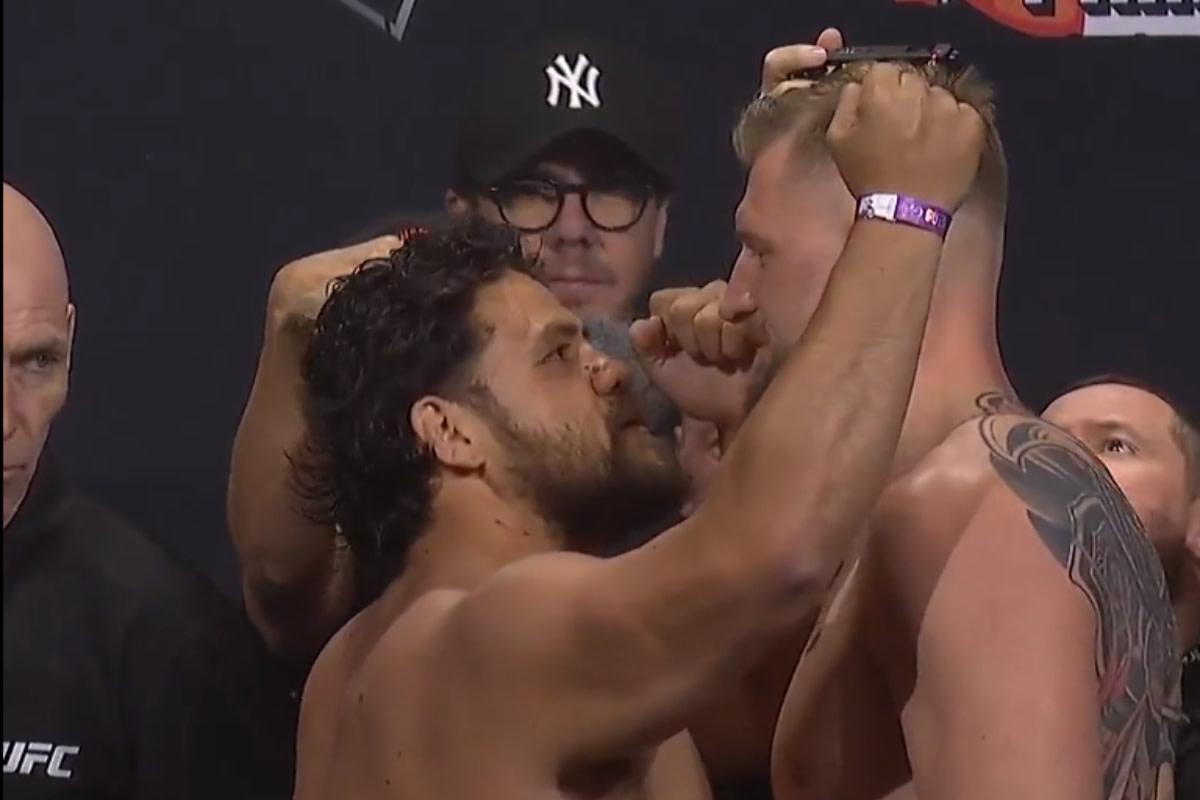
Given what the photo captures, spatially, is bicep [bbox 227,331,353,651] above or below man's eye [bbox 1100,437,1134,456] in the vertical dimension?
below

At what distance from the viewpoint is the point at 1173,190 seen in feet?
5.84

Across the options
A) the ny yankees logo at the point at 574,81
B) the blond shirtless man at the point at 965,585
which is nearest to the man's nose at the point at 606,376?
the blond shirtless man at the point at 965,585

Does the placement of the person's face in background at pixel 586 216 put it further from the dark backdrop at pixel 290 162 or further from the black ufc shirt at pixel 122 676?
the black ufc shirt at pixel 122 676

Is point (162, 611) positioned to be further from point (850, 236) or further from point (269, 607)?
point (850, 236)

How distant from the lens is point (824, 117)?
52.4 inches

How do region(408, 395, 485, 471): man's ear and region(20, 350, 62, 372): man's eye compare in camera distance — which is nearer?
region(408, 395, 485, 471): man's ear

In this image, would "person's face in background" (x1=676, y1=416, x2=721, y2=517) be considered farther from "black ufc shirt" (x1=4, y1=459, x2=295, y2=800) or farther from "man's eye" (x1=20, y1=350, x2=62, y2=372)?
"man's eye" (x1=20, y1=350, x2=62, y2=372)

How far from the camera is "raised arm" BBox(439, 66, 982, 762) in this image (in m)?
1.09

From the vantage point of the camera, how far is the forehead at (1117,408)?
1.72 meters

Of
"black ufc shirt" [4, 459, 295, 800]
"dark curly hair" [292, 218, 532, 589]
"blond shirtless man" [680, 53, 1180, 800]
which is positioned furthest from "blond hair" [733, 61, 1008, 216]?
"black ufc shirt" [4, 459, 295, 800]

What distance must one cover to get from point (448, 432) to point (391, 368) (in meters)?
0.07

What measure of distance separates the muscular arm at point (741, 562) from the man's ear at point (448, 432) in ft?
0.52

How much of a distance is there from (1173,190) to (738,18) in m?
0.45

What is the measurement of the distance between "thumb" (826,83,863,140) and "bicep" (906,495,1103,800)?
9.8 inches
